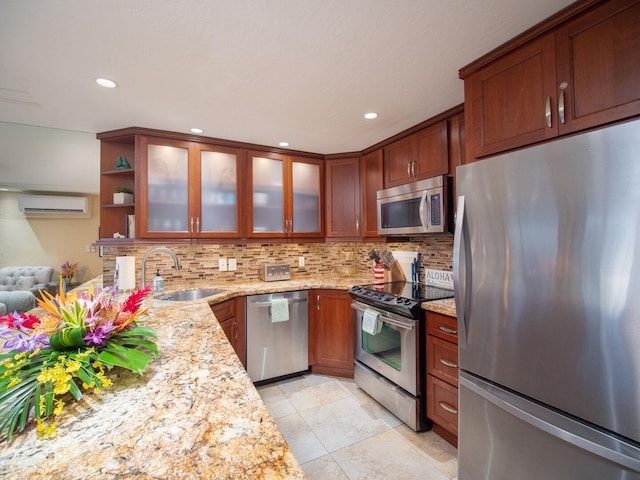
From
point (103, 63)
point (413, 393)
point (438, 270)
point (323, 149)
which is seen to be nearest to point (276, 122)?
point (323, 149)

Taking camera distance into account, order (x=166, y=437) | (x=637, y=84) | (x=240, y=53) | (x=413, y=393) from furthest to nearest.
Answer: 1. (x=413, y=393)
2. (x=240, y=53)
3. (x=637, y=84)
4. (x=166, y=437)

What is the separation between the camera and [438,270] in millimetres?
2484

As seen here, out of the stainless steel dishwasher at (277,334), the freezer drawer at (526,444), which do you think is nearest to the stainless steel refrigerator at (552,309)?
the freezer drawer at (526,444)

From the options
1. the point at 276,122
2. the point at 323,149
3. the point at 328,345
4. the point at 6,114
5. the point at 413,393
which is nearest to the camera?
the point at 413,393

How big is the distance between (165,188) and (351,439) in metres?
2.45

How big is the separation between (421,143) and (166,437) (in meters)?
2.41

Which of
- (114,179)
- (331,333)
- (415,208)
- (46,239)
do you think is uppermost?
(114,179)

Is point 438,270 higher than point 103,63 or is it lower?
lower

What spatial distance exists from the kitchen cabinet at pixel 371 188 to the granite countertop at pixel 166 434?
2.11 metres

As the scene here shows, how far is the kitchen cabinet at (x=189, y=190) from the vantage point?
95.0 inches

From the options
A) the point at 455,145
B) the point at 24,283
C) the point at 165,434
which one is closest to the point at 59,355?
the point at 165,434

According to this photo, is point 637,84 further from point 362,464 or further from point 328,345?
point 328,345

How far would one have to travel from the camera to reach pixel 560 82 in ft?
3.98

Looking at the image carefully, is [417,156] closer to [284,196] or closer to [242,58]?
[284,196]
